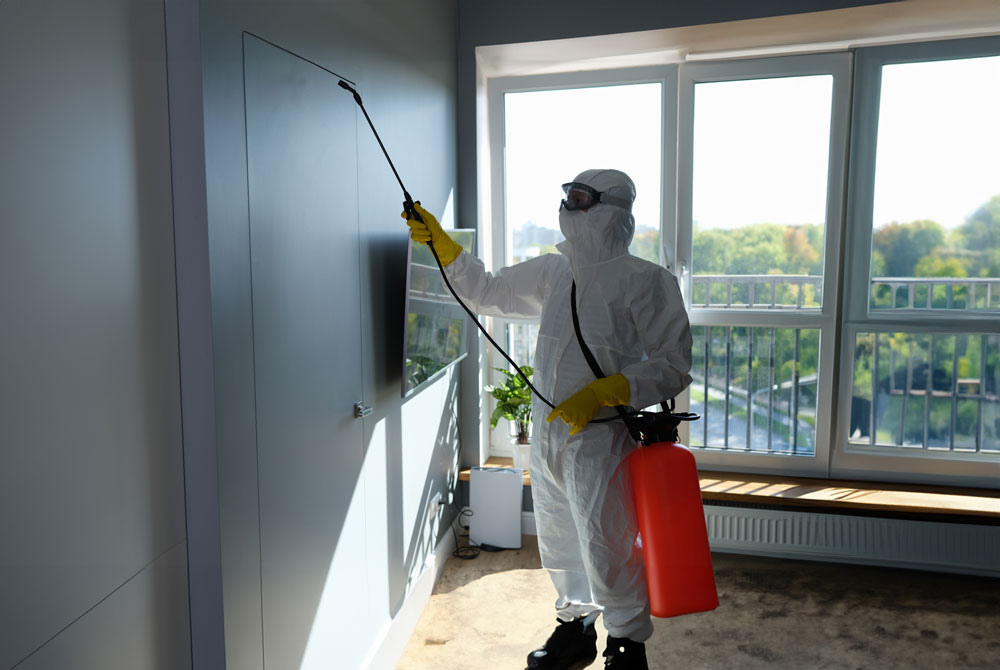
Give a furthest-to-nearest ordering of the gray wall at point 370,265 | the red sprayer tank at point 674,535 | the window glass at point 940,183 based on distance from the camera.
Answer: the window glass at point 940,183 → the red sprayer tank at point 674,535 → the gray wall at point 370,265

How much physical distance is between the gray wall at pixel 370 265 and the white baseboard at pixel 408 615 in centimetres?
4

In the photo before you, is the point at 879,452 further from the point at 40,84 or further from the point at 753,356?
the point at 40,84

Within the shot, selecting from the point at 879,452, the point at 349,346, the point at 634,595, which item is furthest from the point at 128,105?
the point at 879,452

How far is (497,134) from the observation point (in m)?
3.44

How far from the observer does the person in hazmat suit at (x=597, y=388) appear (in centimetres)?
209

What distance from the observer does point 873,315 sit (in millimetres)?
3154

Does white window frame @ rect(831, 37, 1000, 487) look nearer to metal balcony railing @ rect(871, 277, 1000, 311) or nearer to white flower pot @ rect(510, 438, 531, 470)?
metal balcony railing @ rect(871, 277, 1000, 311)

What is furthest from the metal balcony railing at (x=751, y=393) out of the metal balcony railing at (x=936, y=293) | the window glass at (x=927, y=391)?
the metal balcony railing at (x=936, y=293)

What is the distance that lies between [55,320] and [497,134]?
265 cm

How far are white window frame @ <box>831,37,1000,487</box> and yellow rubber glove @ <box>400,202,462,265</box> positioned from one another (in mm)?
1934

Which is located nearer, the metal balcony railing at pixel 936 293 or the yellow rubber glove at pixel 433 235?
the yellow rubber glove at pixel 433 235

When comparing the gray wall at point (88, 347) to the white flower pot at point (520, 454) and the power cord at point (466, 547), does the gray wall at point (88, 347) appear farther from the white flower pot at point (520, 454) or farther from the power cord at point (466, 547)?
the white flower pot at point (520, 454)

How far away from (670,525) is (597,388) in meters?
0.44

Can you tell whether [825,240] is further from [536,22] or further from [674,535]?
[674,535]
